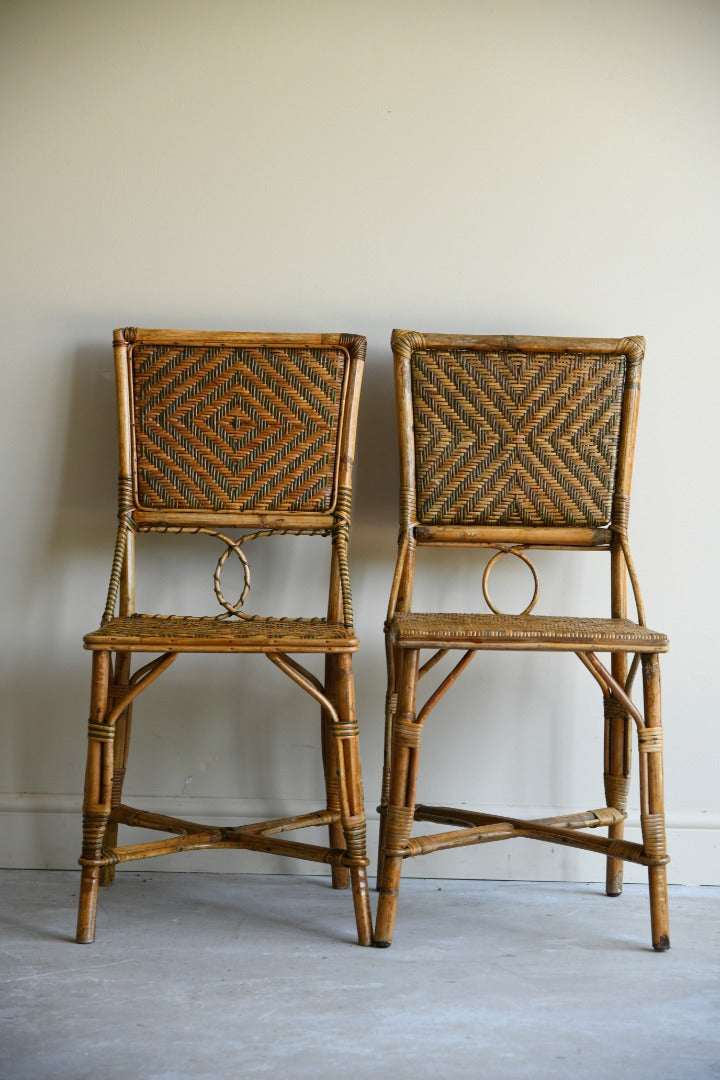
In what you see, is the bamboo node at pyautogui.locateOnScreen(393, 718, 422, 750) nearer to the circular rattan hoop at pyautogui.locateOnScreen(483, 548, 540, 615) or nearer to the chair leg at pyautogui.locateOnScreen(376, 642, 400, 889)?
the chair leg at pyautogui.locateOnScreen(376, 642, 400, 889)

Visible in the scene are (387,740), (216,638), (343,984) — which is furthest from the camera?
(387,740)

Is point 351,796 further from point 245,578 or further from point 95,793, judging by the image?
point 245,578

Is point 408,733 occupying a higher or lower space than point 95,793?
higher

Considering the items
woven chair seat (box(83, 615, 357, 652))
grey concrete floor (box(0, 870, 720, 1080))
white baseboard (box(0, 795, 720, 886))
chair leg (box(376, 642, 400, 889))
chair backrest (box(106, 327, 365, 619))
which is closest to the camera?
grey concrete floor (box(0, 870, 720, 1080))

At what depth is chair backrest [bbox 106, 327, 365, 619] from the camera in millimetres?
2027

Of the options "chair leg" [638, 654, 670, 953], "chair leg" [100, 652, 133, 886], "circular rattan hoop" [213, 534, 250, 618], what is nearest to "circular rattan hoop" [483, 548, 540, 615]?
"chair leg" [638, 654, 670, 953]

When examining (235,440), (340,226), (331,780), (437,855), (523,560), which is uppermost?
(340,226)

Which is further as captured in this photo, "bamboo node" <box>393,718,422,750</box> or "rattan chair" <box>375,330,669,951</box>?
"rattan chair" <box>375,330,669,951</box>

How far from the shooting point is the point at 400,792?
1754mm

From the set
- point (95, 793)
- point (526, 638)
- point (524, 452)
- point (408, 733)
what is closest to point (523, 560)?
point (524, 452)

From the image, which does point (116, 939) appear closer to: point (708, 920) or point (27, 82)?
point (708, 920)

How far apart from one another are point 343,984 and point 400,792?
0.32 meters

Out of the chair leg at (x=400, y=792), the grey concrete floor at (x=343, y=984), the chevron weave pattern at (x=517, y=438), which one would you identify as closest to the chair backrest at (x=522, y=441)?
the chevron weave pattern at (x=517, y=438)

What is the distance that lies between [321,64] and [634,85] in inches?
26.3
